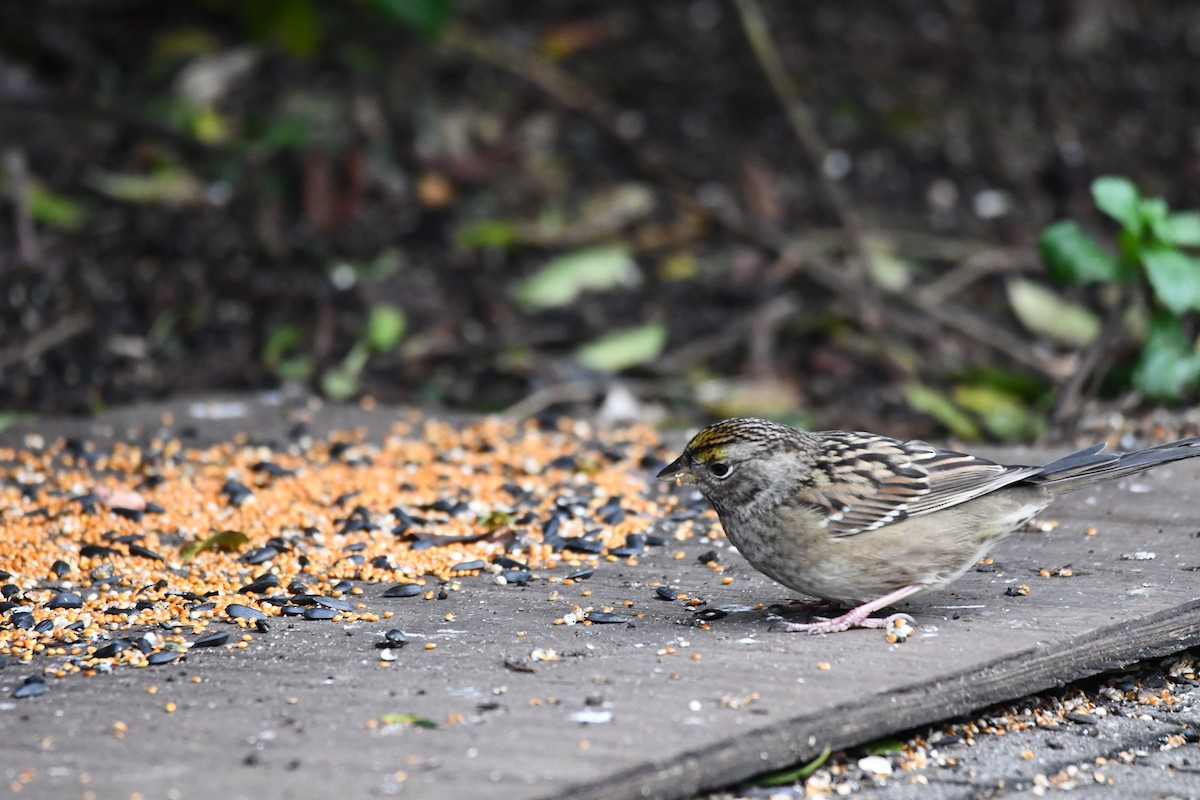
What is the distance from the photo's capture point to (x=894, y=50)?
1034cm

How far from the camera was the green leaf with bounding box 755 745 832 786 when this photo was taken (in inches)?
130

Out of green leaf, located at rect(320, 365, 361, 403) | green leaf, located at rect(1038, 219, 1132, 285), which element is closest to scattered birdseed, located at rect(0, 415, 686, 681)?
green leaf, located at rect(320, 365, 361, 403)

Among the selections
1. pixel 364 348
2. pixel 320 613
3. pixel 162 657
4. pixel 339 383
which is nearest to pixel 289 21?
pixel 364 348

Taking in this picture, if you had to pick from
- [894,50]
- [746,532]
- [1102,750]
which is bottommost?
[1102,750]

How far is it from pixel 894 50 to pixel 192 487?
6.53m

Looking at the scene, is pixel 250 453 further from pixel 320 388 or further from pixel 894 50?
pixel 894 50

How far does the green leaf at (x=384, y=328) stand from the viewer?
7688mm

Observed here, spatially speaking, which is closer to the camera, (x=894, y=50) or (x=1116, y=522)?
(x=1116, y=522)

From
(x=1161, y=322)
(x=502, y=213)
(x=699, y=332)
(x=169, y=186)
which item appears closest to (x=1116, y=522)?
(x=1161, y=322)

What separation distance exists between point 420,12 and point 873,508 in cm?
490

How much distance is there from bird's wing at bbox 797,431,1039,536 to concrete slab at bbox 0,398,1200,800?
0.95 feet

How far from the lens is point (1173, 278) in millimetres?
5508

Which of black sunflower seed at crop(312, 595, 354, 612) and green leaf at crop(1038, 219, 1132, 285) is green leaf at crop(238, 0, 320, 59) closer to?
green leaf at crop(1038, 219, 1132, 285)

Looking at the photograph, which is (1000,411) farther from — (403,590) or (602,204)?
(403,590)
